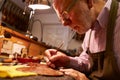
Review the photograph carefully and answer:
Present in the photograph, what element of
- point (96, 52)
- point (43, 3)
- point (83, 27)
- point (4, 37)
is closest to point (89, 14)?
point (83, 27)

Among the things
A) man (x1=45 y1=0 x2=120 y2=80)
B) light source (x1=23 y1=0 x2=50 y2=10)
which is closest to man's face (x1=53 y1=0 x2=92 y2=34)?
man (x1=45 y1=0 x2=120 y2=80)

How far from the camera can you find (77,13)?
1262 mm

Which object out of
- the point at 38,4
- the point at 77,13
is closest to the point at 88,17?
the point at 77,13

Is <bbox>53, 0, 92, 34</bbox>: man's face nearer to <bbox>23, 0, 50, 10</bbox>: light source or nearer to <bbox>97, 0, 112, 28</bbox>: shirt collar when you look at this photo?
<bbox>97, 0, 112, 28</bbox>: shirt collar

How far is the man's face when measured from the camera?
49.0 inches

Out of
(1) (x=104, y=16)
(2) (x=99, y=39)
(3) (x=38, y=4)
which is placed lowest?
(2) (x=99, y=39)

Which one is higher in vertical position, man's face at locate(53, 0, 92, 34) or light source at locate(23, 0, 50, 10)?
light source at locate(23, 0, 50, 10)

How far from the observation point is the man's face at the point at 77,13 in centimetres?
125

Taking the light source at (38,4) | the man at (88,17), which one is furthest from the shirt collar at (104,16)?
the light source at (38,4)

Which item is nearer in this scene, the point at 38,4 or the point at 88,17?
the point at 88,17

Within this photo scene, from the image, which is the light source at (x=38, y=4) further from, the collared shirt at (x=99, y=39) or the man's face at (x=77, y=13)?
the man's face at (x=77, y=13)

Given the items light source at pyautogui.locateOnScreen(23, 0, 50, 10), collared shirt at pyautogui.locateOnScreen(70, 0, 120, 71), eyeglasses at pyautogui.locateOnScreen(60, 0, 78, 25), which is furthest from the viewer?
light source at pyautogui.locateOnScreen(23, 0, 50, 10)

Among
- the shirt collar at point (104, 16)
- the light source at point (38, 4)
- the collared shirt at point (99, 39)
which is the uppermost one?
→ the light source at point (38, 4)

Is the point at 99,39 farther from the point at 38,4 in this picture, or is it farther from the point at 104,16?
the point at 38,4
